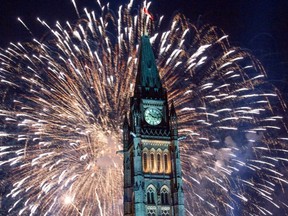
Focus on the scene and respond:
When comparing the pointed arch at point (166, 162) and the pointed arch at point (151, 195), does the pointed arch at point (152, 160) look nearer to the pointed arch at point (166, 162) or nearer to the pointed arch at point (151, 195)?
the pointed arch at point (166, 162)

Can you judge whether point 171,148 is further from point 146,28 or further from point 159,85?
point 146,28

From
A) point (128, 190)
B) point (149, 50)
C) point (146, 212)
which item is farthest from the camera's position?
point (149, 50)

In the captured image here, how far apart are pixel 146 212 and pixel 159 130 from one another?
43.7 ft

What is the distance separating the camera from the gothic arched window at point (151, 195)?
70.4 meters

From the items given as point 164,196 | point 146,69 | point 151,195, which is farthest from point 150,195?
point 146,69

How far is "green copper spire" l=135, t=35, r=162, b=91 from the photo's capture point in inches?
3199

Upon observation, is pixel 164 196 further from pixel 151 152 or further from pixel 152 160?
pixel 151 152

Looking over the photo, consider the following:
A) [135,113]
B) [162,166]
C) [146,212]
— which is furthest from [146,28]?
[146,212]

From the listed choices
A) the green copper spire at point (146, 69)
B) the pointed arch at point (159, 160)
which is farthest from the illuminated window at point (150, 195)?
the green copper spire at point (146, 69)

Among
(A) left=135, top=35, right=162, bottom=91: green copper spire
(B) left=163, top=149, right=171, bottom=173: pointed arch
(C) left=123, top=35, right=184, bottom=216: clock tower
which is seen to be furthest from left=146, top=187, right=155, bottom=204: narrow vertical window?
(A) left=135, top=35, right=162, bottom=91: green copper spire

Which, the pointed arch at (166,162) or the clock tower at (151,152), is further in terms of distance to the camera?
the pointed arch at (166,162)

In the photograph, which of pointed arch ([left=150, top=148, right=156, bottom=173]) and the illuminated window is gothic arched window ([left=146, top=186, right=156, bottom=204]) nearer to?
the illuminated window

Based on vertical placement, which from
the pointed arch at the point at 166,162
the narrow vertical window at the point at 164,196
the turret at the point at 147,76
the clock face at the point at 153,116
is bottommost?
the narrow vertical window at the point at 164,196

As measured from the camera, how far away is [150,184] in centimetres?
7144
